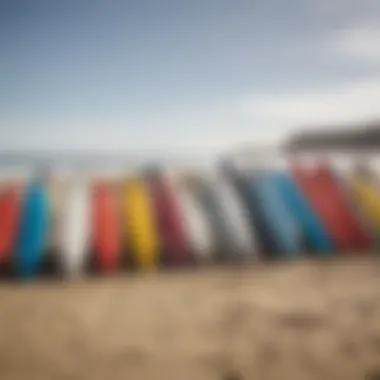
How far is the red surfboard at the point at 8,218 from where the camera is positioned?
133cm

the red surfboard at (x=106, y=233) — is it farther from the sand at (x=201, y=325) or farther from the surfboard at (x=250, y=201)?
the surfboard at (x=250, y=201)

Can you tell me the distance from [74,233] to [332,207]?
659 millimetres

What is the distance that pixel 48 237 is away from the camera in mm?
1353

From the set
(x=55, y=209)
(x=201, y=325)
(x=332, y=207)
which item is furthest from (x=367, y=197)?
(x=55, y=209)

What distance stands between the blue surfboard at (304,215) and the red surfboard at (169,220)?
28 centimetres

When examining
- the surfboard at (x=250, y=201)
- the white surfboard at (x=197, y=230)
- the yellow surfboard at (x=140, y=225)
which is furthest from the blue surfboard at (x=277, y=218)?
the yellow surfboard at (x=140, y=225)

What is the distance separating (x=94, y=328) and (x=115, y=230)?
0.87 ft

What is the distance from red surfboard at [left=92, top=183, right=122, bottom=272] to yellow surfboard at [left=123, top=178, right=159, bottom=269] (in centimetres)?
3

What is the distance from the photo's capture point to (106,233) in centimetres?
136

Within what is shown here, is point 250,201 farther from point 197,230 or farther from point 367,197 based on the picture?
point 367,197

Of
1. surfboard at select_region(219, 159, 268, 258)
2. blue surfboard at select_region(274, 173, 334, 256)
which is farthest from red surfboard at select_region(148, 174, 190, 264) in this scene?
blue surfboard at select_region(274, 173, 334, 256)

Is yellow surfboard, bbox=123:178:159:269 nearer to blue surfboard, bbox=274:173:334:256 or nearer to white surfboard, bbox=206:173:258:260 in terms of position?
white surfboard, bbox=206:173:258:260

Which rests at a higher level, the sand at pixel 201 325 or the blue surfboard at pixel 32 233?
the blue surfboard at pixel 32 233

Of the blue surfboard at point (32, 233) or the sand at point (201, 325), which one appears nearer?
the sand at point (201, 325)
